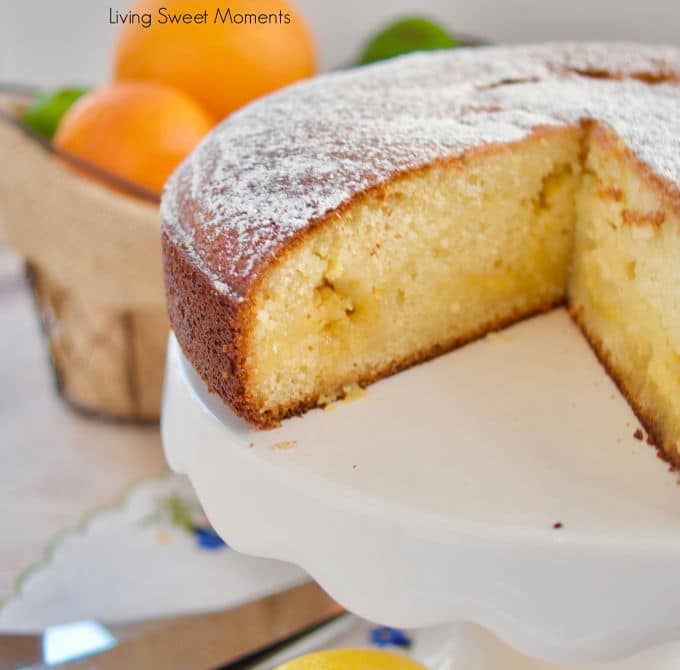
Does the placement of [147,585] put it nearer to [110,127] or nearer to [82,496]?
[82,496]

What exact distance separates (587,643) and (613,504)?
148 mm

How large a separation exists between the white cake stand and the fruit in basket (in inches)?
8.9

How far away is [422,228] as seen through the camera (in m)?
1.21

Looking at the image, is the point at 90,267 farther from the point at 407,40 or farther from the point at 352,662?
the point at 352,662

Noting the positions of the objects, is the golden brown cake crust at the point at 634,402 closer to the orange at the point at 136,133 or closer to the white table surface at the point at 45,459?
the orange at the point at 136,133

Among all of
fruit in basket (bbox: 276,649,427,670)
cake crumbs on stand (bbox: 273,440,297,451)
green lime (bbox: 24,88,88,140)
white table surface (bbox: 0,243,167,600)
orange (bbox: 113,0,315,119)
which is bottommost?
white table surface (bbox: 0,243,167,600)

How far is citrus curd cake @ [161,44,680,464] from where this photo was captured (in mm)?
1071

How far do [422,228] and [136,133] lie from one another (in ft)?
2.61

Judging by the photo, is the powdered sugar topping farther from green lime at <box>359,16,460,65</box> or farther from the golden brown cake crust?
green lime at <box>359,16,460,65</box>

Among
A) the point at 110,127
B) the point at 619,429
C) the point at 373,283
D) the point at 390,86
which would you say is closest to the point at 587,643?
the point at 619,429

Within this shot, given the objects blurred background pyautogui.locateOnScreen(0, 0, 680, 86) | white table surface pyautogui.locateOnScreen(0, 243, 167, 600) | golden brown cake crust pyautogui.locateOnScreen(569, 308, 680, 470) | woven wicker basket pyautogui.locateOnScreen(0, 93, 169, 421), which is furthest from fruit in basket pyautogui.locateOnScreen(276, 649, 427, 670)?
blurred background pyautogui.locateOnScreen(0, 0, 680, 86)

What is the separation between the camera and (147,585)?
1.64 meters

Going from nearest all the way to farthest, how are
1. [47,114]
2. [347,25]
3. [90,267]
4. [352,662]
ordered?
[352,662] → [90,267] → [47,114] → [347,25]

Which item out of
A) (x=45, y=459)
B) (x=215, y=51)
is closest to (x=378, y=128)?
(x=215, y=51)
